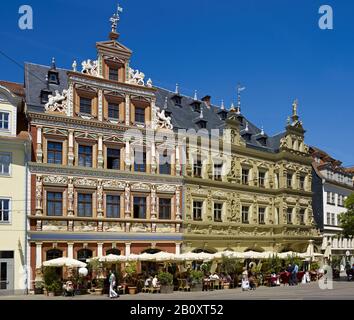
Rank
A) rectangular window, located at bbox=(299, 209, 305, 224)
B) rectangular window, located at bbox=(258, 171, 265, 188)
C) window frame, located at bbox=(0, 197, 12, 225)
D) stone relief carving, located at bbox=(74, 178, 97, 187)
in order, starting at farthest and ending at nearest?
1. rectangular window, located at bbox=(299, 209, 305, 224)
2. rectangular window, located at bbox=(258, 171, 265, 188)
3. stone relief carving, located at bbox=(74, 178, 97, 187)
4. window frame, located at bbox=(0, 197, 12, 225)

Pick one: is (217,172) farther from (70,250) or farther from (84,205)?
(70,250)

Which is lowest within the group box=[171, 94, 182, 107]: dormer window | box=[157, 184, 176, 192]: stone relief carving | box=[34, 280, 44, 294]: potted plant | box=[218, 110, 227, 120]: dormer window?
box=[34, 280, 44, 294]: potted plant

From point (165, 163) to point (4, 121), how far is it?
11.9 m

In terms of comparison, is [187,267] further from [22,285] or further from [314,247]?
[314,247]

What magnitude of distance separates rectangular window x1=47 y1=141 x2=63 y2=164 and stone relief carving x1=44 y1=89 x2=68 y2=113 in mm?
2200

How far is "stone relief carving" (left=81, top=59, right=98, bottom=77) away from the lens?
3328 cm

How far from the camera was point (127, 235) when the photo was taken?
110 ft

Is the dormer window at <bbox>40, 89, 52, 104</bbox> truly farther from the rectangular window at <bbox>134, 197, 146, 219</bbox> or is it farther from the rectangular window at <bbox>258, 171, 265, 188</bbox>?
the rectangular window at <bbox>258, 171, 265, 188</bbox>

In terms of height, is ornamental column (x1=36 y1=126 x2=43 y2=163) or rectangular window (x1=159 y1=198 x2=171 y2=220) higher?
ornamental column (x1=36 y1=126 x2=43 y2=163)

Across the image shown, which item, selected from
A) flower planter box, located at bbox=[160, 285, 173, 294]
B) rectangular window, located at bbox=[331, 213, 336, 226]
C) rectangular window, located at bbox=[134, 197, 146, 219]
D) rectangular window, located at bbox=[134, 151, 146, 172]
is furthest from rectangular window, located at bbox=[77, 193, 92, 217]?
rectangular window, located at bbox=[331, 213, 336, 226]

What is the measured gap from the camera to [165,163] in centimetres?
3653

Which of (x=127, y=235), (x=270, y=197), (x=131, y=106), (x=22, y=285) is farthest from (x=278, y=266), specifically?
(x=22, y=285)

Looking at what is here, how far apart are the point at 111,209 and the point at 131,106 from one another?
7.47 m

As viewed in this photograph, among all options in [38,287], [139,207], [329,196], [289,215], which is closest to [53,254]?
[38,287]
